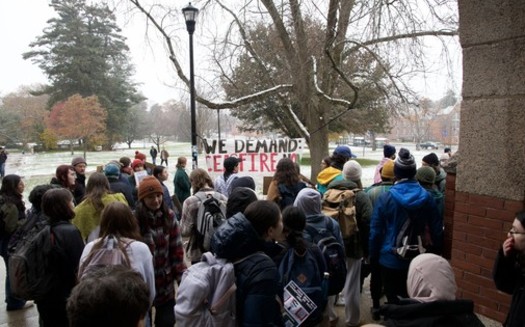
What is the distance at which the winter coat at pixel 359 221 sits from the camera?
4138 mm

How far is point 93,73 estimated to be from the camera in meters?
46.0

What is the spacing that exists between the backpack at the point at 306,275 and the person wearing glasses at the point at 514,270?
1.17 meters

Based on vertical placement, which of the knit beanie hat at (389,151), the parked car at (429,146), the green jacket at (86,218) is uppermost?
the knit beanie hat at (389,151)

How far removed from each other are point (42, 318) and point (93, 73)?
48248 millimetres

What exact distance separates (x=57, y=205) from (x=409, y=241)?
3.09m

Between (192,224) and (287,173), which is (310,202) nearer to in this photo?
(287,173)

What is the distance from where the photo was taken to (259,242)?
2277mm

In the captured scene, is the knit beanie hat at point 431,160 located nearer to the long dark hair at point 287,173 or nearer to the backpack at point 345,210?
the backpack at point 345,210

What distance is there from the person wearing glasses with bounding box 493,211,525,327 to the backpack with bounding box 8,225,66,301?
318 cm

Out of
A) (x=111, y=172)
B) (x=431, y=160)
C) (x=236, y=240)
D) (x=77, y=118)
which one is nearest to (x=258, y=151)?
(x=111, y=172)

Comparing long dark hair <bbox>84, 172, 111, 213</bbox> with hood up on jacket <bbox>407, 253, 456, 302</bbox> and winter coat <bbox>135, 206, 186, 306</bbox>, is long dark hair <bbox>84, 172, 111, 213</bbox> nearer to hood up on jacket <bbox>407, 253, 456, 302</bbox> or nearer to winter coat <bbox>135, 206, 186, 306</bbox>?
winter coat <bbox>135, 206, 186, 306</bbox>

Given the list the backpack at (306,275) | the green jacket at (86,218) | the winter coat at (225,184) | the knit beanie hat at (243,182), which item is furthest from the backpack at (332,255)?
the winter coat at (225,184)

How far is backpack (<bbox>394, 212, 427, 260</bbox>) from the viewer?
346 centimetres

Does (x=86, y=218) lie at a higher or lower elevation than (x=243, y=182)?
lower
